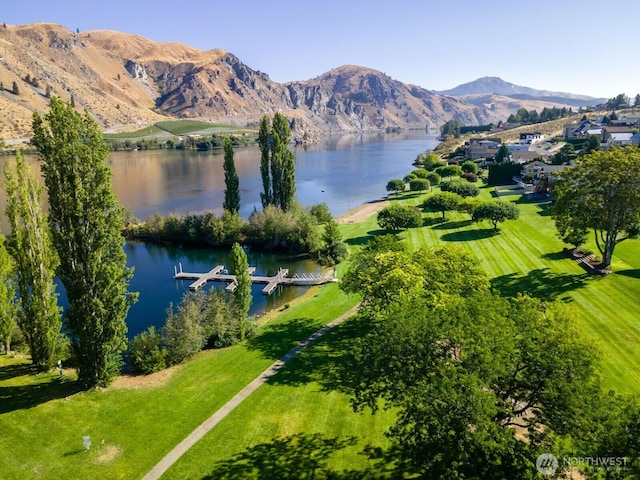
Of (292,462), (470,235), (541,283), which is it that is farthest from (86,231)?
(470,235)

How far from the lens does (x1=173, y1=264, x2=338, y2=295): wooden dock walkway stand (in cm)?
5553

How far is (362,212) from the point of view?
94812 mm

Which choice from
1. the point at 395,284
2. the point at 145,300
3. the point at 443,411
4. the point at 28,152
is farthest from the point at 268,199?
the point at 28,152

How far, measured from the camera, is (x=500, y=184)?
10838 centimetres

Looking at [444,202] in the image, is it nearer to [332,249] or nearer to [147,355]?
[332,249]

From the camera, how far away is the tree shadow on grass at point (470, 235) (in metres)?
66.1

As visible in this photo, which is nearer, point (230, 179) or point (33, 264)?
point (33, 264)

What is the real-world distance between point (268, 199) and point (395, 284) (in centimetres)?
4968

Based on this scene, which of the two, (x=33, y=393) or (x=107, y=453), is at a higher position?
(x=33, y=393)

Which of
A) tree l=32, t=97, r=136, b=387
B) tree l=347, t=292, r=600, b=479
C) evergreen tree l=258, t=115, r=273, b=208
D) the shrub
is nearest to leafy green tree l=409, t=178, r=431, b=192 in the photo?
the shrub

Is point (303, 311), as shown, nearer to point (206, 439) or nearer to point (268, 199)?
point (206, 439)

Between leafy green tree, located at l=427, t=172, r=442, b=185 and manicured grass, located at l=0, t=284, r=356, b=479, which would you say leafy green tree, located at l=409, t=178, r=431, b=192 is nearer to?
leafy green tree, located at l=427, t=172, r=442, b=185

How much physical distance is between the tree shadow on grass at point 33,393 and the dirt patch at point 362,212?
63.8m

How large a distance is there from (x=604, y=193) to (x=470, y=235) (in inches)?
1082
